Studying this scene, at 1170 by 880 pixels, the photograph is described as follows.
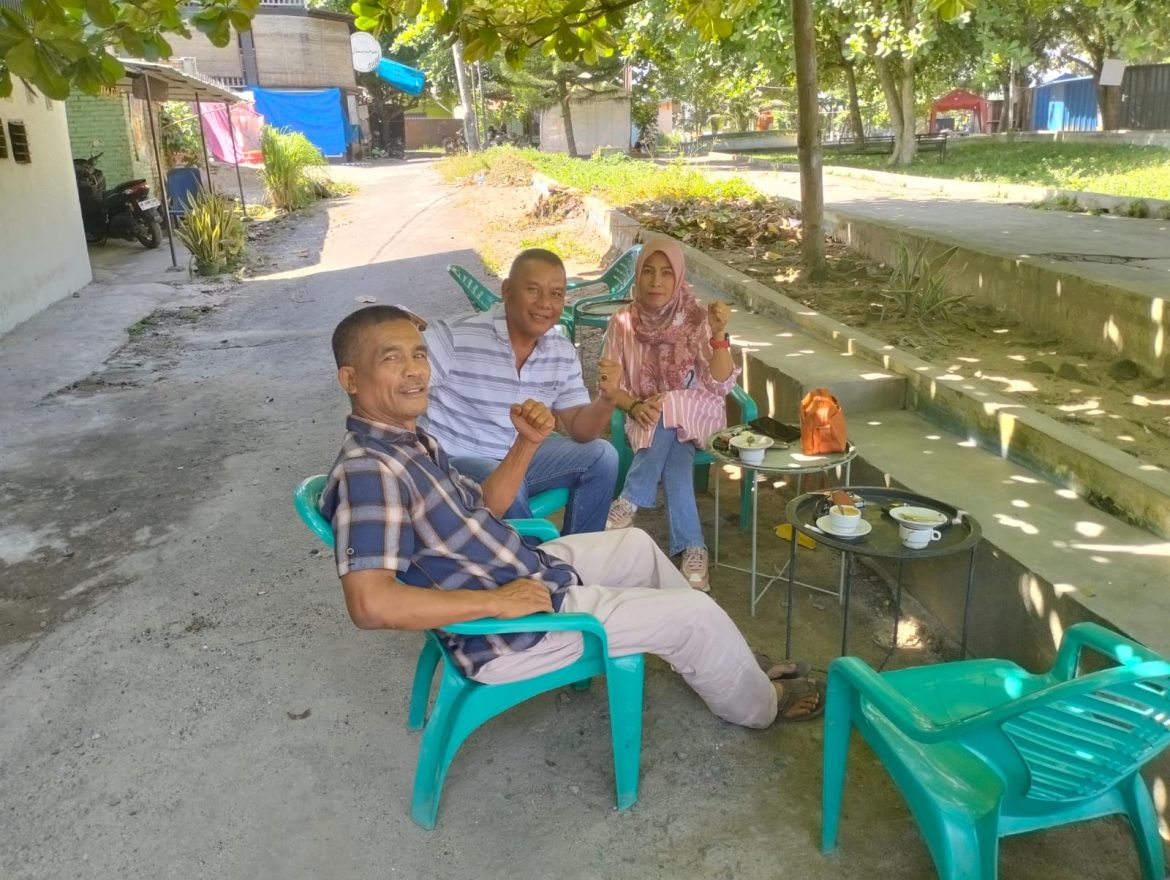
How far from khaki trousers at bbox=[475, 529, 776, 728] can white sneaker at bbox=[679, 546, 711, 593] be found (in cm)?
82

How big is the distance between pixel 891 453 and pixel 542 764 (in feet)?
7.08

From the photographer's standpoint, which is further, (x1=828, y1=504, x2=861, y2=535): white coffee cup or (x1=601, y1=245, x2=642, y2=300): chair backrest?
(x1=601, y1=245, x2=642, y2=300): chair backrest

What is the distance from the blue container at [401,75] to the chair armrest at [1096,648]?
3633 cm

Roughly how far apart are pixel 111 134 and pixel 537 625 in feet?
58.1

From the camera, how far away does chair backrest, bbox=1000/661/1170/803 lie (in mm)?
1554

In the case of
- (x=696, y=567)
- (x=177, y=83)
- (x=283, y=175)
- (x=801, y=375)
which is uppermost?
(x=177, y=83)

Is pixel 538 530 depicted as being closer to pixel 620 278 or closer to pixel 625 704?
pixel 625 704

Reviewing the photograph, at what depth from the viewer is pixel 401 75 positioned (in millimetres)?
35125

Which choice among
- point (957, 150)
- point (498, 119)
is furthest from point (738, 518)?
point (498, 119)

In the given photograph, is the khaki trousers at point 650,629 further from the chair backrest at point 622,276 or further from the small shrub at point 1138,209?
the small shrub at point 1138,209

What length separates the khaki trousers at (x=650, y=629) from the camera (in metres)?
2.29

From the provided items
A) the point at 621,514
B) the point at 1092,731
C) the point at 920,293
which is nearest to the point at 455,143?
the point at 920,293

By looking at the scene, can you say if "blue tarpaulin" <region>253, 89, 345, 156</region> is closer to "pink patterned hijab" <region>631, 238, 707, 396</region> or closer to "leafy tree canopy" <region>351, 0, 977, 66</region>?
"leafy tree canopy" <region>351, 0, 977, 66</region>

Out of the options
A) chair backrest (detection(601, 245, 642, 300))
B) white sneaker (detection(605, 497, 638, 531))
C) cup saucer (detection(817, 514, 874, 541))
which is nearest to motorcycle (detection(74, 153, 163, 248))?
chair backrest (detection(601, 245, 642, 300))
